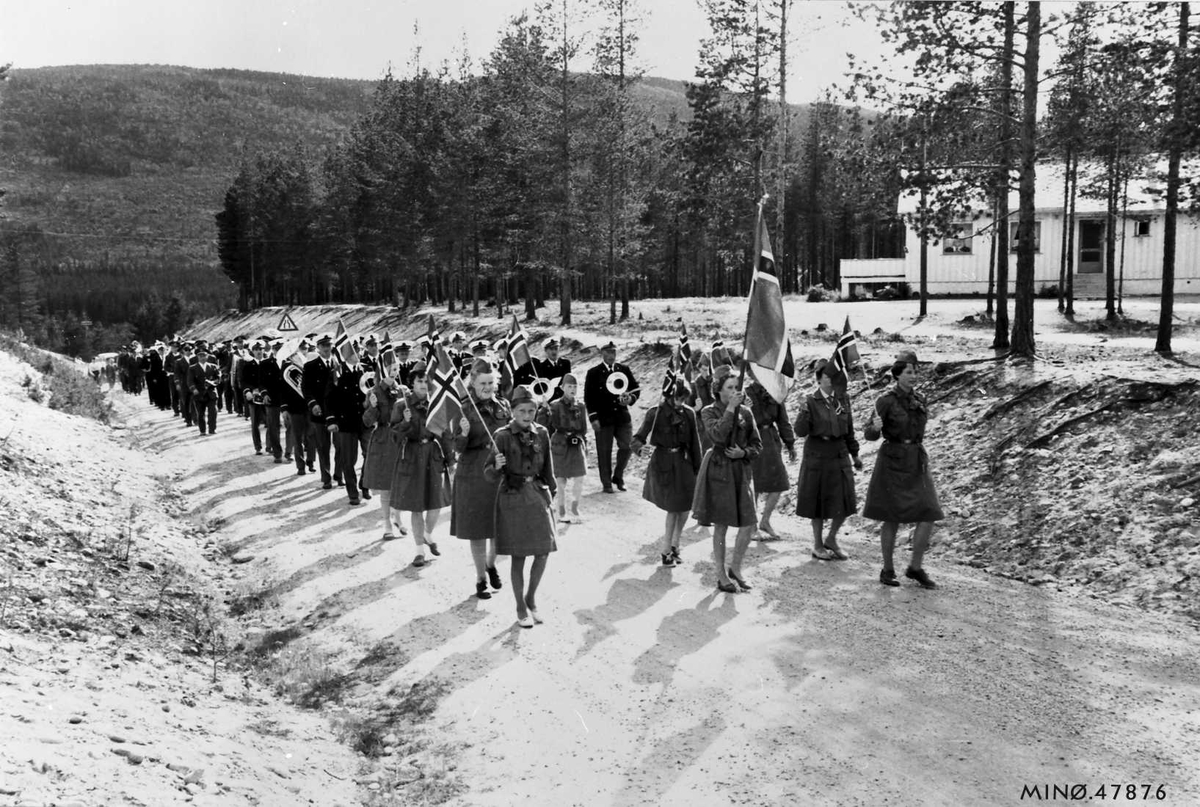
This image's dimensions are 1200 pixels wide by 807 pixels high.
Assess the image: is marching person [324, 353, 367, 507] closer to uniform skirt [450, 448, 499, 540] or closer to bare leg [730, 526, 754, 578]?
uniform skirt [450, 448, 499, 540]

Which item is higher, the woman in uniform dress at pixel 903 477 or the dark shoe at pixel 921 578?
the woman in uniform dress at pixel 903 477

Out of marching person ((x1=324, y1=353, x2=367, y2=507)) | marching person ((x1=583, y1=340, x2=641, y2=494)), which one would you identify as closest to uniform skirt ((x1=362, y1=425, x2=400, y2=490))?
marching person ((x1=324, y1=353, x2=367, y2=507))

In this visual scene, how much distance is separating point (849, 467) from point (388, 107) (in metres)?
57.6

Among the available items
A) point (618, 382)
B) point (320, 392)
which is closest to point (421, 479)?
point (618, 382)

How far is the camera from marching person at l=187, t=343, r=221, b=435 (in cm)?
2206

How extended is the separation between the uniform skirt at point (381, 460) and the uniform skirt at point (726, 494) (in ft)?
14.4

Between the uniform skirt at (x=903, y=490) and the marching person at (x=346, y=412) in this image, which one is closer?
the uniform skirt at (x=903, y=490)

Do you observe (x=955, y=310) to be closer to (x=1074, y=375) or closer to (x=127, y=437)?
(x=1074, y=375)

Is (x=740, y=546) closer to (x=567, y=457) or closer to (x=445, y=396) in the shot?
(x=445, y=396)

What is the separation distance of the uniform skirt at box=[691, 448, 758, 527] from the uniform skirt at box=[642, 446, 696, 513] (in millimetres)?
896

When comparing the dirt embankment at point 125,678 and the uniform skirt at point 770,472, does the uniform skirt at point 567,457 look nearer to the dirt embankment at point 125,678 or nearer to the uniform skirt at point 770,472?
the uniform skirt at point 770,472

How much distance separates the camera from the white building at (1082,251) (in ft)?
113

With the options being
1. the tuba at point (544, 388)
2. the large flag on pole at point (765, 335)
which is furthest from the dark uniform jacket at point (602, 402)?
the large flag on pole at point (765, 335)

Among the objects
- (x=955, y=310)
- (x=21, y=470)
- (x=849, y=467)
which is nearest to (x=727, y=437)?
(x=849, y=467)
